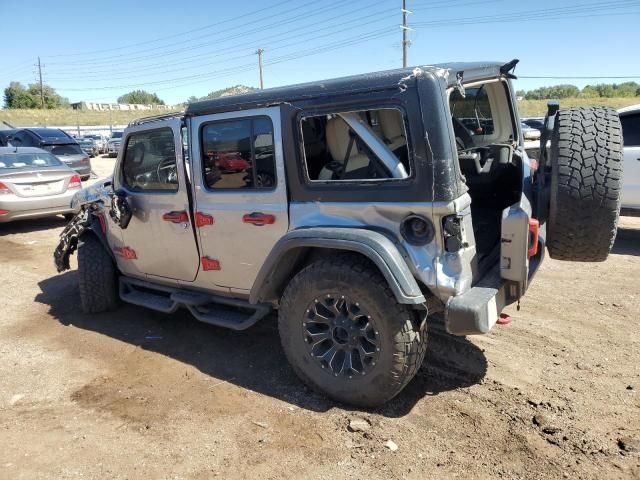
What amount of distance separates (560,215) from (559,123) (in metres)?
0.62

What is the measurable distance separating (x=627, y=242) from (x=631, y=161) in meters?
1.11

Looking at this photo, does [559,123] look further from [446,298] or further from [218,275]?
[218,275]

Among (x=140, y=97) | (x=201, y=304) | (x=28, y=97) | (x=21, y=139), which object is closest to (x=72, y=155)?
(x=21, y=139)

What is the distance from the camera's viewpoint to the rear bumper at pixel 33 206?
29.6 feet

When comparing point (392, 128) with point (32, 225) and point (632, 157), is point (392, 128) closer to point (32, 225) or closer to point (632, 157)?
point (632, 157)

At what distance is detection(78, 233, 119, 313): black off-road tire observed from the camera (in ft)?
16.8

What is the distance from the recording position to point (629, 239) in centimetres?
732

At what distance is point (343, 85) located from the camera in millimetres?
3164

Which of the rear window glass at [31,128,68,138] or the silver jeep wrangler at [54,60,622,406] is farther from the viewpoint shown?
the rear window glass at [31,128,68,138]

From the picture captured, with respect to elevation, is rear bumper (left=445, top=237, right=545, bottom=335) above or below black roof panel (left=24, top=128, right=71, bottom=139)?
below

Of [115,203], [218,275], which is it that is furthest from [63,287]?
[218,275]

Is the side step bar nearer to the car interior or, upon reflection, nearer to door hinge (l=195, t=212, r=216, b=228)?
door hinge (l=195, t=212, r=216, b=228)

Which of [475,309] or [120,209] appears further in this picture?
[120,209]

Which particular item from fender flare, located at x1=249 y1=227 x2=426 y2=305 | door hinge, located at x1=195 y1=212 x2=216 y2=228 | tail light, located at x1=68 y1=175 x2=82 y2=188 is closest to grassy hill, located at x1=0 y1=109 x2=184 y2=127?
tail light, located at x1=68 y1=175 x2=82 y2=188
